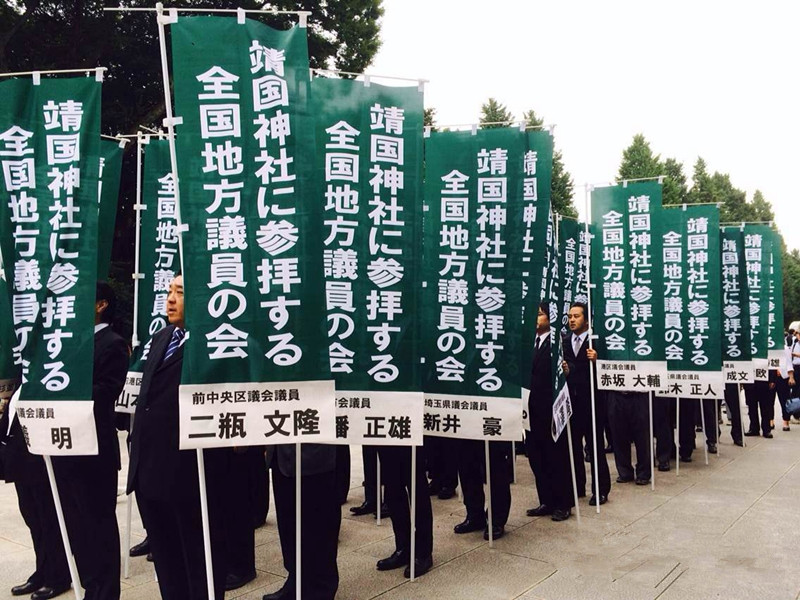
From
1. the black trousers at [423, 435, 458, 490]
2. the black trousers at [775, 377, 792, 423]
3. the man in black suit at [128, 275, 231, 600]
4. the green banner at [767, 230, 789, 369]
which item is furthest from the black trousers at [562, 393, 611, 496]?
the black trousers at [775, 377, 792, 423]

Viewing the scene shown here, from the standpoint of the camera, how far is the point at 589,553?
5.00 meters

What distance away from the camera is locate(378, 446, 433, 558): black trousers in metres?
4.68

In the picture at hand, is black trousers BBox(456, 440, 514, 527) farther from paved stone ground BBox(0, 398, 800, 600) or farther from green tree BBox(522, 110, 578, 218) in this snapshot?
green tree BBox(522, 110, 578, 218)

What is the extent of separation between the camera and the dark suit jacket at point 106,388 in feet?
12.8

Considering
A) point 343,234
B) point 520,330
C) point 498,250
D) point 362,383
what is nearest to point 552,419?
point 520,330

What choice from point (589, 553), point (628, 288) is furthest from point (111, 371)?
point (628, 288)

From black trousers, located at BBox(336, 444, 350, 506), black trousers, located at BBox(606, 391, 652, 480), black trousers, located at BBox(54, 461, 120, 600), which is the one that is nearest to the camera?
black trousers, located at BBox(54, 461, 120, 600)

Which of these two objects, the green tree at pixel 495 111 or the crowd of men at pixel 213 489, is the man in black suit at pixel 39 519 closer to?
the crowd of men at pixel 213 489

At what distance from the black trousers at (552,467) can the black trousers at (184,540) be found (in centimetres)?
337

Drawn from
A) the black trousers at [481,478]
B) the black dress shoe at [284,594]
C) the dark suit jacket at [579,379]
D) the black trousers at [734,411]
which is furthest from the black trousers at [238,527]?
the black trousers at [734,411]

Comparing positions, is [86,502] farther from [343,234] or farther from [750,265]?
[750,265]

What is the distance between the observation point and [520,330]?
15.9 ft

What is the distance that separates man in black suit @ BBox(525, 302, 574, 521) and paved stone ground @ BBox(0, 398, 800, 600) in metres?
0.19

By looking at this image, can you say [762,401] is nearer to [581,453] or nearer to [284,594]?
[581,453]
